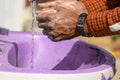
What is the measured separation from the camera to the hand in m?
1.68

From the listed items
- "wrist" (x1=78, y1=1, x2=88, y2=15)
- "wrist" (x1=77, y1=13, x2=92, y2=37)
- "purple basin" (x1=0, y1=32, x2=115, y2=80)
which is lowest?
"purple basin" (x1=0, y1=32, x2=115, y2=80)

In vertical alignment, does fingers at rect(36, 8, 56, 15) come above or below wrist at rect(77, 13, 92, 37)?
above

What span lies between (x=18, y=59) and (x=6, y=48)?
4.2 inches

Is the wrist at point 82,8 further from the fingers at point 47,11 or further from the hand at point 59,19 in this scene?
the fingers at point 47,11

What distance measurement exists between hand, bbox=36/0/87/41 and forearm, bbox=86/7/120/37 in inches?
2.2

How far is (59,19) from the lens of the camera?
1684mm

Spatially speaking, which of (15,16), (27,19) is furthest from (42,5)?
(27,19)

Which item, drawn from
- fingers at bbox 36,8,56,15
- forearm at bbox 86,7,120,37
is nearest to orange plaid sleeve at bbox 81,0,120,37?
forearm at bbox 86,7,120,37

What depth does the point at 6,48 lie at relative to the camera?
72.2 inches

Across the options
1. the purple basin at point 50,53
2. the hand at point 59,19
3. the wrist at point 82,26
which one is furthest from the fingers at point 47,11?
the purple basin at point 50,53

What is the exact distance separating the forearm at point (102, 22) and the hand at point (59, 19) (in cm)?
6

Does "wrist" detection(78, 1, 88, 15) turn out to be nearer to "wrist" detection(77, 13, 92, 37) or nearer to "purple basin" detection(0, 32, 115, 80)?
"wrist" detection(77, 13, 92, 37)

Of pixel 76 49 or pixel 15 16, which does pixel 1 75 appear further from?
pixel 15 16

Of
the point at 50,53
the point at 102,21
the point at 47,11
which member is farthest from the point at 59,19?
the point at 50,53
